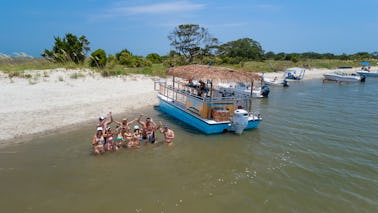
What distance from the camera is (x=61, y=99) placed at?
16844 millimetres

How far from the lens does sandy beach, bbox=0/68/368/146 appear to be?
42.3 feet

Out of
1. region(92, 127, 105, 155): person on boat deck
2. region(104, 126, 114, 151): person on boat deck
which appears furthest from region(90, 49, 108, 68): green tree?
region(92, 127, 105, 155): person on boat deck

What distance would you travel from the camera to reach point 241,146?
452 inches

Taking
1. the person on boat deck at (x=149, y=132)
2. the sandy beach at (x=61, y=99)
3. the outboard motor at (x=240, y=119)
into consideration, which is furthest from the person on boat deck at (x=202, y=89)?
the sandy beach at (x=61, y=99)

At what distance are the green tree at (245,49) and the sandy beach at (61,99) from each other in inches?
1797

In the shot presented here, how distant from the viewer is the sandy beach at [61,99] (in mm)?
12902

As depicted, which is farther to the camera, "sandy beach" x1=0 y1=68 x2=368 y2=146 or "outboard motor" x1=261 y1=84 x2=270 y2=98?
"outboard motor" x1=261 y1=84 x2=270 y2=98

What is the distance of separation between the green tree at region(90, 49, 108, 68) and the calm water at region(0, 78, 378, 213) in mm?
16462

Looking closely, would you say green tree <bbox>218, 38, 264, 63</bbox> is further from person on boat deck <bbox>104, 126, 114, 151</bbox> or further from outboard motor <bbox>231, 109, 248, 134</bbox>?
person on boat deck <bbox>104, 126, 114, 151</bbox>

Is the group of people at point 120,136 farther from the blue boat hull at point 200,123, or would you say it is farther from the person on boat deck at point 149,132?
the blue boat hull at point 200,123

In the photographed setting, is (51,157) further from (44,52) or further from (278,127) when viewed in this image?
(44,52)

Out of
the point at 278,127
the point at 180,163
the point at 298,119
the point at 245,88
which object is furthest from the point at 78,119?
the point at 245,88

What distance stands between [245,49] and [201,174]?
6400cm

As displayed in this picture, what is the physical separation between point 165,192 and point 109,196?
1518mm
